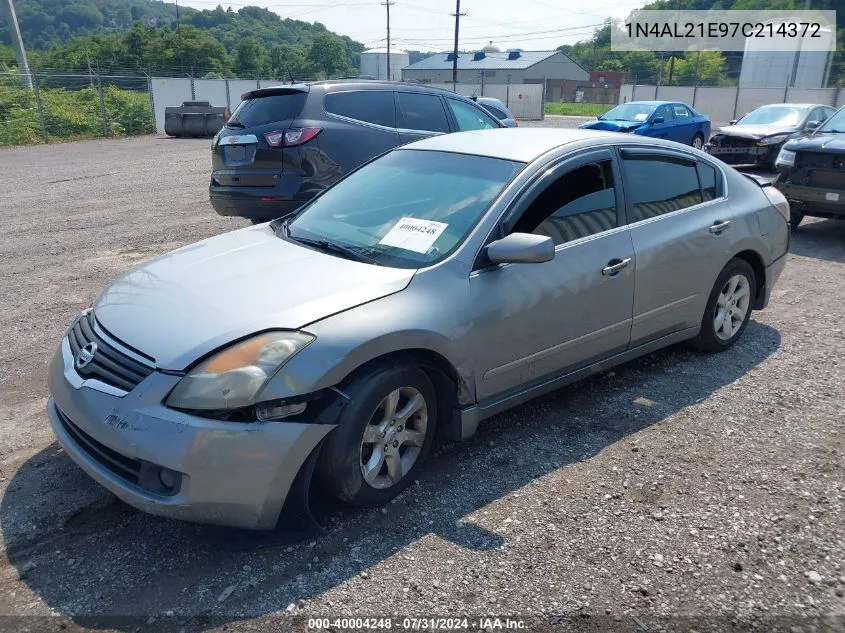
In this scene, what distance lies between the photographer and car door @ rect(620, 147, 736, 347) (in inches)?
168

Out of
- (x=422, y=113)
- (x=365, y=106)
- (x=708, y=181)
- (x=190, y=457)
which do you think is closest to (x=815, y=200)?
(x=708, y=181)

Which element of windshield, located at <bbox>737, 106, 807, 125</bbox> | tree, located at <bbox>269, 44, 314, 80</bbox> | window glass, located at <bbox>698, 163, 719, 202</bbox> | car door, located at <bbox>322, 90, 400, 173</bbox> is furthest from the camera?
tree, located at <bbox>269, 44, 314, 80</bbox>

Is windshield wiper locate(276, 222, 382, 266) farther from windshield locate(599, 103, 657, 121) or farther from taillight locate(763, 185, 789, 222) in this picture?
windshield locate(599, 103, 657, 121)

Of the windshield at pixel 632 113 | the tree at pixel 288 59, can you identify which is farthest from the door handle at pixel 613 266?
the tree at pixel 288 59

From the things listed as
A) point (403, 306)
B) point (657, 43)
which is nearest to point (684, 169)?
point (403, 306)

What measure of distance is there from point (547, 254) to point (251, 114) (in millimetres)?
5205

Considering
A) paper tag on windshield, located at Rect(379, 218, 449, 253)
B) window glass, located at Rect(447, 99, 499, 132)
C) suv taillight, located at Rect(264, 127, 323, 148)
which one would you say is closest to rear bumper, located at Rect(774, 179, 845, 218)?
window glass, located at Rect(447, 99, 499, 132)

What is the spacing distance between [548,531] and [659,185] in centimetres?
251

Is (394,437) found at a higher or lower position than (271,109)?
lower

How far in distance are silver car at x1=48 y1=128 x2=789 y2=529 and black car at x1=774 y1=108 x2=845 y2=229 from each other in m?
4.28

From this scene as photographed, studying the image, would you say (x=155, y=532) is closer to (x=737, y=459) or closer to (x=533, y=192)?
(x=533, y=192)

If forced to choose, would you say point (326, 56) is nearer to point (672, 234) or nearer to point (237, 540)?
point (672, 234)

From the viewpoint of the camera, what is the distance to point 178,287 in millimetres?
3344

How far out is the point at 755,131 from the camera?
14.9 meters
